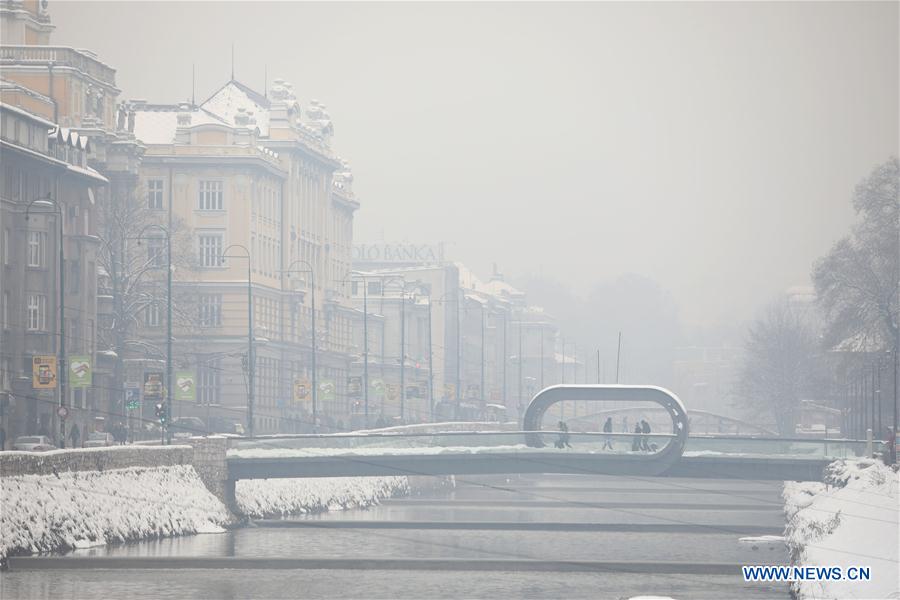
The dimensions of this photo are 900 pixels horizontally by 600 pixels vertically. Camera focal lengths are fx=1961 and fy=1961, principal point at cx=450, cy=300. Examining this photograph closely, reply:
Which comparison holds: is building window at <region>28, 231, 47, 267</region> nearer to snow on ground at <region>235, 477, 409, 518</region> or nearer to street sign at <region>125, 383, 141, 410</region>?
street sign at <region>125, 383, 141, 410</region>

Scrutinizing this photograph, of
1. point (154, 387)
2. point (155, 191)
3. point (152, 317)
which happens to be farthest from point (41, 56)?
point (154, 387)

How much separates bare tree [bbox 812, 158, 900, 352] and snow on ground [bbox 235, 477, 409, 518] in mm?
36813

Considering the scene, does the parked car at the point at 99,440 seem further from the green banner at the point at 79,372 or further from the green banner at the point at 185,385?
the green banner at the point at 185,385

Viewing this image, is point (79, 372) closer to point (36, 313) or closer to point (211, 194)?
point (36, 313)

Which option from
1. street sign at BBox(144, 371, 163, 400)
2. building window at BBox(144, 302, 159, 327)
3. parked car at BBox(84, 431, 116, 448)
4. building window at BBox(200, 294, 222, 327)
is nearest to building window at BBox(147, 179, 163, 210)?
building window at BBox(200, 294, 222, 327)

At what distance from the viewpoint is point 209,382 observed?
150 metres

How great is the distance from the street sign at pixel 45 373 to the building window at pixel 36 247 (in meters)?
21.8

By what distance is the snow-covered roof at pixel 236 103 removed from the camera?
576ft

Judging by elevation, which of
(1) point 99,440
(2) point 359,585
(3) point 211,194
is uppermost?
(3) point 211,194

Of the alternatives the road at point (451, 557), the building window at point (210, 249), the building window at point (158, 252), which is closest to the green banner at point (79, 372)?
the road at point (451, 557)

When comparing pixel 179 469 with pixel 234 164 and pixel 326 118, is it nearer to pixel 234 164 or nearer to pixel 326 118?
pixel 234 164

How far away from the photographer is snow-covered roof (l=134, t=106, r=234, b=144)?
160250mm

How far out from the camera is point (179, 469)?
89.4 metres

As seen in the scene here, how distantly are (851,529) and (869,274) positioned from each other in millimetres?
68606
